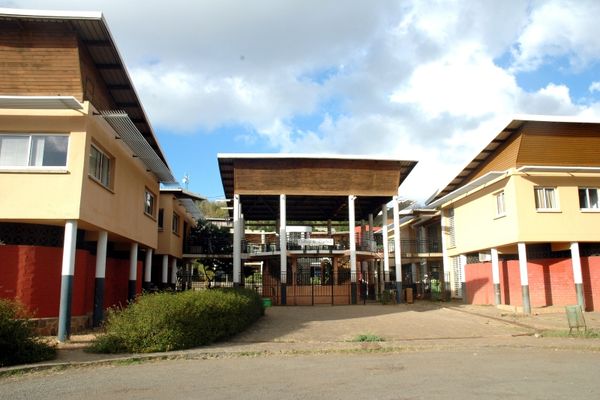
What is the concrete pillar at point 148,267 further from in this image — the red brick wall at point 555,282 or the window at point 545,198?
the window at point 545,198

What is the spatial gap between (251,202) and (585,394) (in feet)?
94.3

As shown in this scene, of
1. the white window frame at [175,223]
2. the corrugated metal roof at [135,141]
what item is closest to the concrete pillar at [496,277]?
the corrugated metal roof at [135,141]

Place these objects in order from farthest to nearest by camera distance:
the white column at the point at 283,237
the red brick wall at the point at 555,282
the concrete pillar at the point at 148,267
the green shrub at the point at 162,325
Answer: the white column at the point at 283,237, the concrete pillar at the point at 148,267, the red brick wall at the point at 555,282, the green shrub at the point at 162,325

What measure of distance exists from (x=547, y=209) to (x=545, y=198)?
0.59 metres

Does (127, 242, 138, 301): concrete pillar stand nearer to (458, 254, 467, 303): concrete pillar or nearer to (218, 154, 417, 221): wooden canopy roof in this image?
(218, 154, 417, 221): wooden canopy roof

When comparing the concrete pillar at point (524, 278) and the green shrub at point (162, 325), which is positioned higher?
the concrete pillar at point (524, 278)

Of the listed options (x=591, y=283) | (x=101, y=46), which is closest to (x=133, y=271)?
(x=101, y=46)

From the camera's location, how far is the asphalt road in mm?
7516

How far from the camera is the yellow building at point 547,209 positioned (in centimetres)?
2198

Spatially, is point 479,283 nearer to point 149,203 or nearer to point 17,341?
point 149,203

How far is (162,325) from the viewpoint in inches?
468

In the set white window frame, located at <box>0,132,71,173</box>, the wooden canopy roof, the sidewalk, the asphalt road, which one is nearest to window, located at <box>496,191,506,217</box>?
the sidewalk

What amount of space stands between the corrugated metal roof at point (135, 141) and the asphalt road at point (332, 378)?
762 cm

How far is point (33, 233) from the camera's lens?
48.9 ft
